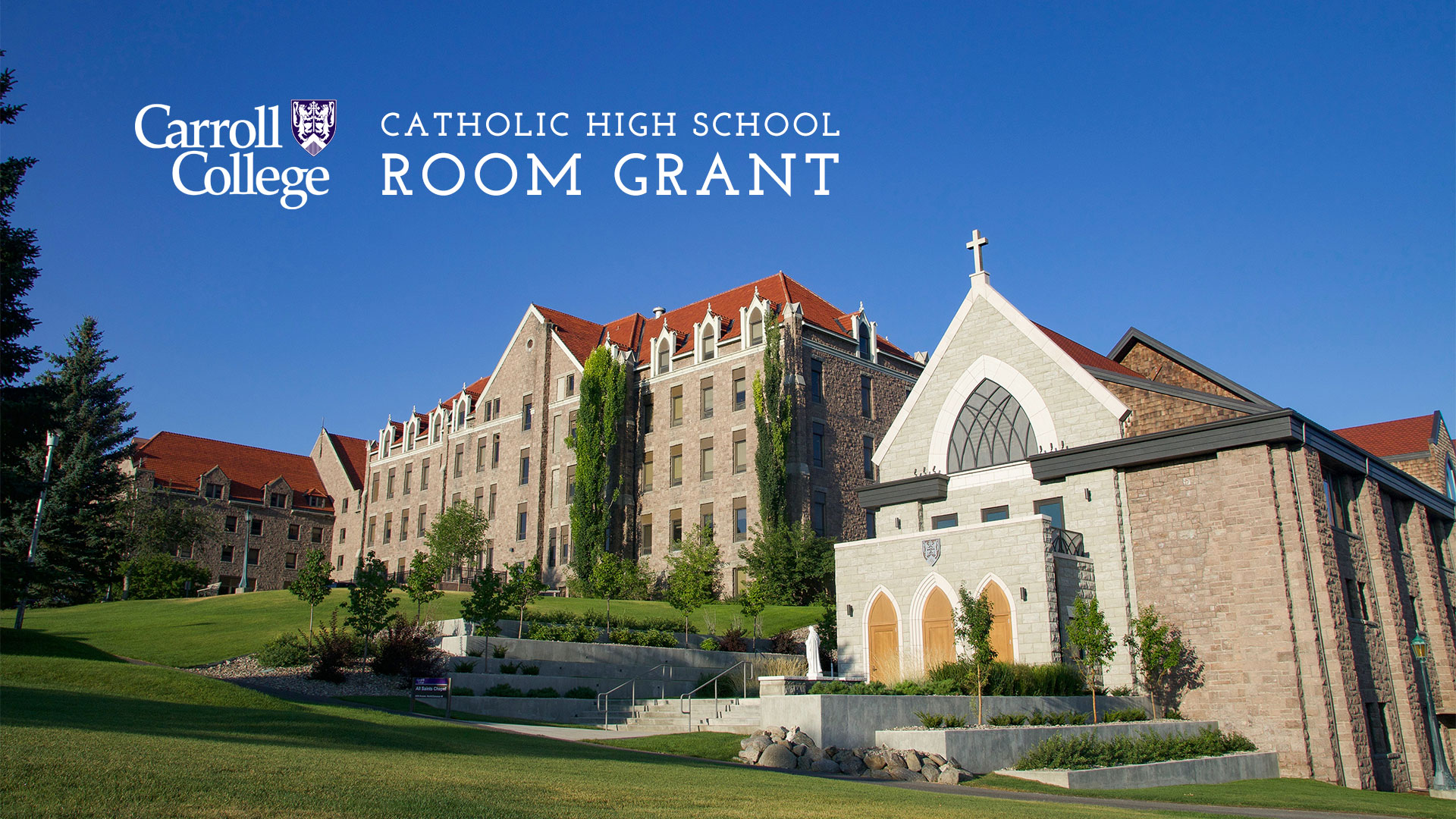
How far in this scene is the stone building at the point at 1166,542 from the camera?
22.5 metres

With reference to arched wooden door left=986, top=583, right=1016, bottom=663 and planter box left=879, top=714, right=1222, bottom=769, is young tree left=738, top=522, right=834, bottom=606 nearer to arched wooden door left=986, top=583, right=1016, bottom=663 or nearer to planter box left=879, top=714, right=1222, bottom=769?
arched wooden door left=986, top=583, right=1016, bottom=663

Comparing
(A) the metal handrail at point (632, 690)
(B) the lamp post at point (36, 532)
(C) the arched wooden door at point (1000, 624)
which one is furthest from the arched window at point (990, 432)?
(B) the lamp post at point (36, 532)

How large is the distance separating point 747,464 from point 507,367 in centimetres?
2024

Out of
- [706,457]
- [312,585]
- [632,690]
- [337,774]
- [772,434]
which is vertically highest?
[772,434]

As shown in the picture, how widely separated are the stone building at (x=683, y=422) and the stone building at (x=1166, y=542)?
15728mm

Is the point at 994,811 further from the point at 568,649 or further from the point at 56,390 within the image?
the point at 56,390

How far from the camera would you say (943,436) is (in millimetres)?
29906

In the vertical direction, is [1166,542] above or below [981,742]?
above

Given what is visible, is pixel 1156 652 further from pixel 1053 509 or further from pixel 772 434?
pixel 772 434

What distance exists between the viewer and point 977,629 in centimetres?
2277

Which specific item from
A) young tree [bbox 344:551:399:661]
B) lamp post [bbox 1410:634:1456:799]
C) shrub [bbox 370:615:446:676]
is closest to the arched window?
lamp post [bbox 1410:634:1456:799]

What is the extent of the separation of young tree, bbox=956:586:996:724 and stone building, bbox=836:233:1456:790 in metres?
0.68

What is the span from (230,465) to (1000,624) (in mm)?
64186

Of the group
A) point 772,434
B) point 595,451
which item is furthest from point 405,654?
point 595,451
